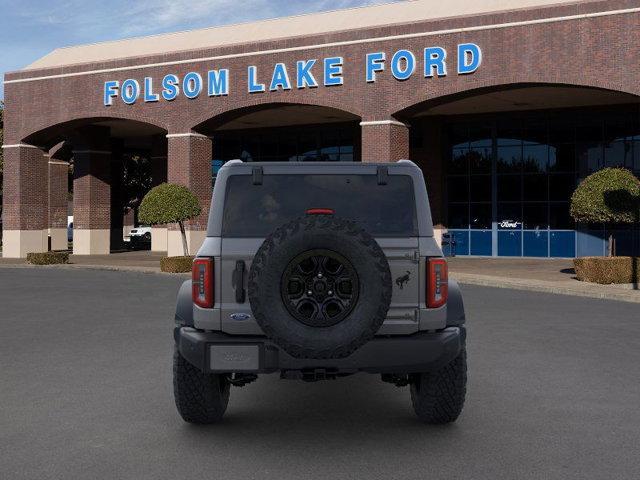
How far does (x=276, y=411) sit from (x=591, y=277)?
16705 millimetres

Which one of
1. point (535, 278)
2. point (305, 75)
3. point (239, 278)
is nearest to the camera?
point (239, 278)

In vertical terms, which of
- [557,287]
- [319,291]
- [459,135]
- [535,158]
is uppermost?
[459,135]

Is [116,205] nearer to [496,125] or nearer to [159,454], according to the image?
[496,125]

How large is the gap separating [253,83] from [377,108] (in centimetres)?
570

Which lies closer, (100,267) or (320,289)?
(320,289)

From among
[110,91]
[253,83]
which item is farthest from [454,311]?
[110,91]

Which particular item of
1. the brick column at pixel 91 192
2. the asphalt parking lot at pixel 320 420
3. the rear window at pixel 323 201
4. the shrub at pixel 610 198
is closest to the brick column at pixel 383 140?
the shrub at pixel 610 198

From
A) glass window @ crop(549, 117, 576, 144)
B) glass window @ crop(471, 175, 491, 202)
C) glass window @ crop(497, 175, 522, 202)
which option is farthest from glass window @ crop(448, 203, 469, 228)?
glass window @ crop(549, 117, 576, 144)

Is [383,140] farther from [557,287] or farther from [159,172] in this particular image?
[159,172]

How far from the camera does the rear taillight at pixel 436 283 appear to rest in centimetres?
600

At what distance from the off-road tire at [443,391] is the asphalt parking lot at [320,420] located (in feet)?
0.43

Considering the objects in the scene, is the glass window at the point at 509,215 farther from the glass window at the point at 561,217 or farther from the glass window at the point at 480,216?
the glass window at the point at 561,217

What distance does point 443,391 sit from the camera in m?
6.41

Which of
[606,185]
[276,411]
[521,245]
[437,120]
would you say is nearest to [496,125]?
[437,120]
